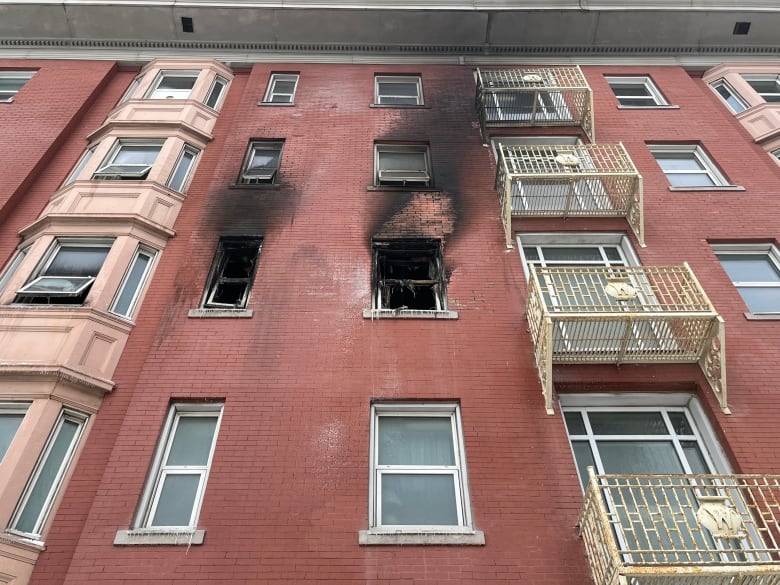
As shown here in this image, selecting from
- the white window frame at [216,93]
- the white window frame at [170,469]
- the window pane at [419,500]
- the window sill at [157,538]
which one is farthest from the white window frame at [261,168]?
the window sill at [157,538]

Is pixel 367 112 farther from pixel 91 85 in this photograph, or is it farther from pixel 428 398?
pixel 428 398

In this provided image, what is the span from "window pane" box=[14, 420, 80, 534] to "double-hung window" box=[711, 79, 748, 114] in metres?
17.9

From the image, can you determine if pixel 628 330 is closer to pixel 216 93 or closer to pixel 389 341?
pixel 389 341

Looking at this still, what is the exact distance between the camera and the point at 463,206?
1223cm

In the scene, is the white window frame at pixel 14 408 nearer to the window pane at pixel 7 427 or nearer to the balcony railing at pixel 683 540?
the window pane at pixel 7 427

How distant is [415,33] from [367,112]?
4.43 m

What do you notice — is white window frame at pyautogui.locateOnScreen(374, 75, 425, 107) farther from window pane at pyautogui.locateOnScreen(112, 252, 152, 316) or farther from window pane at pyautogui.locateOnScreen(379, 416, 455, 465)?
window pane at pyautogui.locateOnScreen(379, 416, 455, 465)

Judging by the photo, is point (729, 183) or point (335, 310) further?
point (729, 183)

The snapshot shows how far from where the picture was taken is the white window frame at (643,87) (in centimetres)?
1634

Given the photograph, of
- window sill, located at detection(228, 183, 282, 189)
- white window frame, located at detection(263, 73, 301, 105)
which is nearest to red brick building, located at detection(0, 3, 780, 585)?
window sill, located at detection(228, 183, 282, 189)

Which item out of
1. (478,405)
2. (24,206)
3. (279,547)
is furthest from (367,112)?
(279,547)

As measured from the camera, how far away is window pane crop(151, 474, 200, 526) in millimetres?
7543

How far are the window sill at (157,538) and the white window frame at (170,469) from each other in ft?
0.39

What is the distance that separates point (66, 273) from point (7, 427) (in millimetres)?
3321
